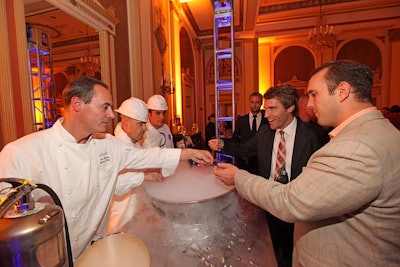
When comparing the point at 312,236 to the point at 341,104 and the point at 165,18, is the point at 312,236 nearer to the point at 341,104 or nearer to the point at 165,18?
the point at 341,104

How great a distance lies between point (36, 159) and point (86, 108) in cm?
31

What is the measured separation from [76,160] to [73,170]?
0.16 ft

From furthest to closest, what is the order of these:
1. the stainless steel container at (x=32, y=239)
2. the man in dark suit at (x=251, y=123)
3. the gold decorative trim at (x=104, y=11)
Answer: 1. the man in dark suit at (x=251, y=123)
2. the gold decorative trim at (x=104, y=11)
3. the stainless steel container at (x=32, y=239)

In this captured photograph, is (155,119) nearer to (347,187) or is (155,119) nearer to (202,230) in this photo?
(202,230)

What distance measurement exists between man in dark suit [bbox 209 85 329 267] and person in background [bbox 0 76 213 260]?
1189mm

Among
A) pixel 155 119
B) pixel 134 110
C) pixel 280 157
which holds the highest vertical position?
pixel 134 110

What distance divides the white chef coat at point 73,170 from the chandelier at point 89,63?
136 centimetres

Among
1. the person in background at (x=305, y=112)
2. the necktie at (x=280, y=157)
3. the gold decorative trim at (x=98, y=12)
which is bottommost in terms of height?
the necktie at (x=280, y=157)

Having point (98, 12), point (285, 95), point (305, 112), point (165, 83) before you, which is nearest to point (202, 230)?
point (285, 95)

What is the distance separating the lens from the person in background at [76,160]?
1.05m

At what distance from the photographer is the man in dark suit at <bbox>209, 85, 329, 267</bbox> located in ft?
5.77

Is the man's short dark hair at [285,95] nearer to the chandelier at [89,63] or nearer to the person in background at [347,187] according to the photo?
the person in background at [347,187]

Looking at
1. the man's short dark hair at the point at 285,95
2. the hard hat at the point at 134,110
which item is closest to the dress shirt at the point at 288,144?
the man's short dark hair at the point at 285,95

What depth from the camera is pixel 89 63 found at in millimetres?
2525
